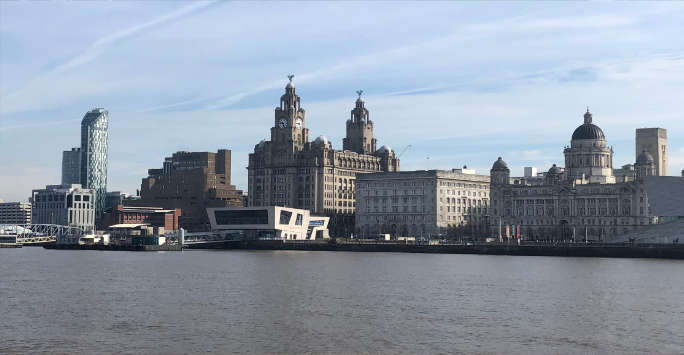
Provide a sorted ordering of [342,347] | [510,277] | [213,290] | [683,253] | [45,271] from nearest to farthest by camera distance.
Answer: [342,347] → [213,290] → [510,277] → [45,271] → [683,253]

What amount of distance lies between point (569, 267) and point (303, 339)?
96.5 meters

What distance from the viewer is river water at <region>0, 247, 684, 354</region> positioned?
64.1m

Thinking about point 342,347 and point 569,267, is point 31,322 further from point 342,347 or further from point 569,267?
point 569,267

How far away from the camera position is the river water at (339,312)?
64.1 m

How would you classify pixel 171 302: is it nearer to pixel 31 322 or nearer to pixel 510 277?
pixel 31 322

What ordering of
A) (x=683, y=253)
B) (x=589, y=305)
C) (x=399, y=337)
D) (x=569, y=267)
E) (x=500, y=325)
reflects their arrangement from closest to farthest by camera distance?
(x=399, y=337) → (x=500, y=325) → (x=589, y=305) → (x=569, y=267) → (x=683, y=253)

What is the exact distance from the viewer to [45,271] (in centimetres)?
13862

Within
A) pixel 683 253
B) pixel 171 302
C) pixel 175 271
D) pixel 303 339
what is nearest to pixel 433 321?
pixel 303 339

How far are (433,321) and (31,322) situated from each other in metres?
32.0

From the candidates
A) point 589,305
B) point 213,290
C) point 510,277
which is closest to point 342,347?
point 589,305

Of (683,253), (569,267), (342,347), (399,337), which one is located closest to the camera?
(342,347)

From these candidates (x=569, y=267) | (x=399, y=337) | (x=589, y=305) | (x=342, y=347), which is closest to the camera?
(x=342, y=347)

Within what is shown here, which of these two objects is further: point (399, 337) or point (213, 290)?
point (213, 290)

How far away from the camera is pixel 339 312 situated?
81562 millimetres
